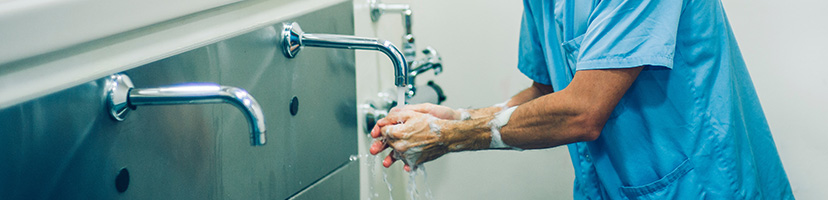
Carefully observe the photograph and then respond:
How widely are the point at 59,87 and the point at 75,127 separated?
0.16 feet

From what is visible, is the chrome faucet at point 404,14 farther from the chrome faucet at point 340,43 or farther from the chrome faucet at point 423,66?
the chrome faucet at point 340,43

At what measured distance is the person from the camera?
888mm

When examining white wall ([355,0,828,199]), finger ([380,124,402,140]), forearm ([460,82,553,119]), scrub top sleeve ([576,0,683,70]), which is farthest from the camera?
white wall ([355,0,828,199])

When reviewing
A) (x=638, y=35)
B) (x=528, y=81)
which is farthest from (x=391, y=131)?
(x=528, y=81)

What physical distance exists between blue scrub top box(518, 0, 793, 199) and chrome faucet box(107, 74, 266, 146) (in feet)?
1.51

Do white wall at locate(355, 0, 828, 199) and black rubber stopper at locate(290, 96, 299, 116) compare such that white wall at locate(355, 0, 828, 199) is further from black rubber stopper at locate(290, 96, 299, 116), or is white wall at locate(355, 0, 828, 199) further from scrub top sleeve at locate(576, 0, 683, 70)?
scrub top sleeve at locate(576, 0, 683, 70)

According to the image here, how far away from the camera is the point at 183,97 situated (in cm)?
64

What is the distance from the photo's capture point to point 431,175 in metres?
1.65

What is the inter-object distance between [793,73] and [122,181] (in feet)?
3.76

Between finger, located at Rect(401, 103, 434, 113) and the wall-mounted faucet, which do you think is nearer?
finger, located at Rect(401, 103, 434, 113)

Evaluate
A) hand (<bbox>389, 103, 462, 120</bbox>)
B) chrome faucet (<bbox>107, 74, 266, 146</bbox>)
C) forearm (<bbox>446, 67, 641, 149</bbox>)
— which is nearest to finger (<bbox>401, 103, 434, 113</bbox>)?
hand (<bbox>389, 103, 462, 120</bbox>)

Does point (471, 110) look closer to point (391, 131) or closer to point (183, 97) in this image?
point (391, 131)

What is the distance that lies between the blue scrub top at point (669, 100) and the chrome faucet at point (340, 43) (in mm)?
234

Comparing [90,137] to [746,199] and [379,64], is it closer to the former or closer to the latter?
[379,64]
